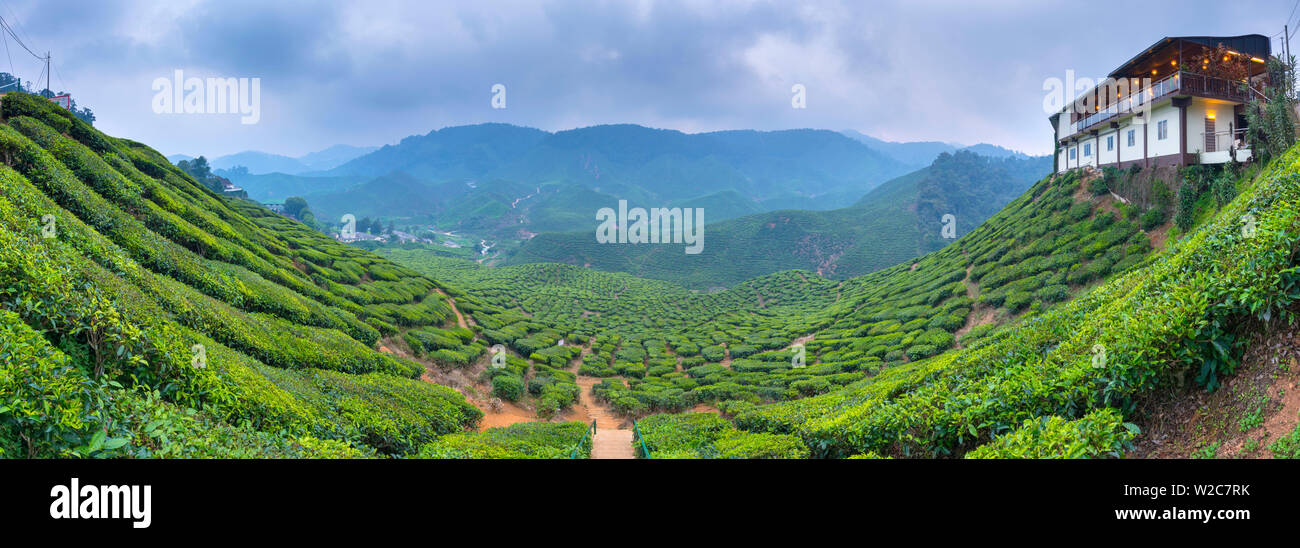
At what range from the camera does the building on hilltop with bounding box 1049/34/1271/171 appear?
69.5 feet

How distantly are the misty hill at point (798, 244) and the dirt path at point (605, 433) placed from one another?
67441 millimetres

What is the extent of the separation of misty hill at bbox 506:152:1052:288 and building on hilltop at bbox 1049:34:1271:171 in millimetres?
61742

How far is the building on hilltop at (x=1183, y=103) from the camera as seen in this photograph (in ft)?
69.5

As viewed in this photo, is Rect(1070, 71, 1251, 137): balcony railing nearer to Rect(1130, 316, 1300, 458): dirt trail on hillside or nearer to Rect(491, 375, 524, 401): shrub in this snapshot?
Rect(1130, 316, 1300, 458): dirt trail on hillside

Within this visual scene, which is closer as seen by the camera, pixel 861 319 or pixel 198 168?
pixel 861 319

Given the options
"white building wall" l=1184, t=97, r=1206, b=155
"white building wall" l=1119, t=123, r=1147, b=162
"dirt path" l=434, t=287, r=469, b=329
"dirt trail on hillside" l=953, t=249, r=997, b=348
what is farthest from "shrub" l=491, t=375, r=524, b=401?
"white building wall" l=1119, t=123, r=1147, b=162

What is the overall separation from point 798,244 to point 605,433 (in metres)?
93.5

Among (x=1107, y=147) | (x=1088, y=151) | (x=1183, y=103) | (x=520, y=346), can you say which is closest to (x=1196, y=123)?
(x=1183, y=103)

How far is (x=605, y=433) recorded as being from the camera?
14195mm

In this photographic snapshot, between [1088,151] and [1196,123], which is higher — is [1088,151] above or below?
above

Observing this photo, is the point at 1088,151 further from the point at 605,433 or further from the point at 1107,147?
the point at 605,433

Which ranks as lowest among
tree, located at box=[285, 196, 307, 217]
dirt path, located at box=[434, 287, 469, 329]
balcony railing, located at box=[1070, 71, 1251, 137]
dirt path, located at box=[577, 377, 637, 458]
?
dirt path, located at box=[577, 377, 637, 458]

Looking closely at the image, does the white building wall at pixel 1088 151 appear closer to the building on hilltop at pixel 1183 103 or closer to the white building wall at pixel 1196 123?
the building on hilltop at pixel 1183 103
